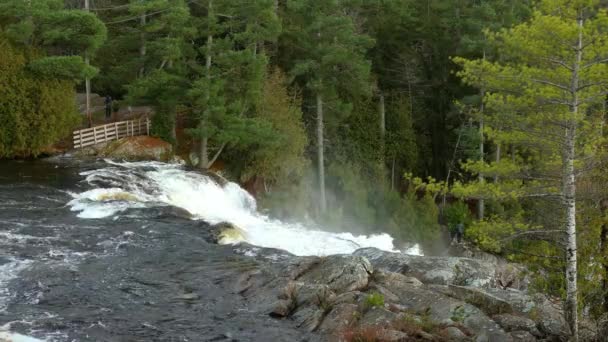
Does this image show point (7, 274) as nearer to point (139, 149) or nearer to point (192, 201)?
point (192, 201)

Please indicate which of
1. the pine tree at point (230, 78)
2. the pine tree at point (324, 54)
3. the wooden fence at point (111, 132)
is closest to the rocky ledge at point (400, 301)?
the pine tree at point (230, 78)

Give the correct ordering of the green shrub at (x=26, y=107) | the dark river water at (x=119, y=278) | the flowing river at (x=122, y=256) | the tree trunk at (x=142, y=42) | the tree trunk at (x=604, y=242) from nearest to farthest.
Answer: the tree trunk at (x=604, y=242) → the dark river water at (x=119, y=278) → the flowing river at (x=122, y=256) → the green shrub at (x=26, y=107) → the tree trunk at (x=142, y=42)

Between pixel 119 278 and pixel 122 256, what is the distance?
1.50 m

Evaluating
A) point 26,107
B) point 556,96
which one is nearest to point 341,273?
point 556,96

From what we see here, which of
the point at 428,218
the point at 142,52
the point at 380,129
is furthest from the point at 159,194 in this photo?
the point at 380,129

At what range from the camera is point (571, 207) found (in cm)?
966

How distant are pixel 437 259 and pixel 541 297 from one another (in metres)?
2.90

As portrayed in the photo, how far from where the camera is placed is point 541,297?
38.0 ft

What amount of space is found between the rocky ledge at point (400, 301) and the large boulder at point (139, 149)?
14.5 meters

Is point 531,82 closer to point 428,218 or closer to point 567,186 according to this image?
point 567,186

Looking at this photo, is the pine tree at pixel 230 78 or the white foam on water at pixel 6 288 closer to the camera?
the white foam on water at pixel 6 288

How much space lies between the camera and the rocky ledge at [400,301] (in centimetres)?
1016

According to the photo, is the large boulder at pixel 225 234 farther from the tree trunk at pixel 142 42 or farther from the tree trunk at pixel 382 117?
the tree trunk at pixel 382 117

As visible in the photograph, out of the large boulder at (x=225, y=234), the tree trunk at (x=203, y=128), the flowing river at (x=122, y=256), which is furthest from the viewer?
the tree trunk at (x=203, y=128)
